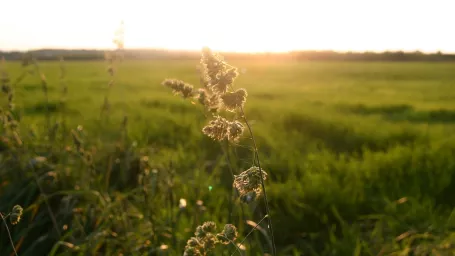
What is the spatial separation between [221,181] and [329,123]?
2413mm

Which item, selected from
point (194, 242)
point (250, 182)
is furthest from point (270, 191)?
point (250, 182)

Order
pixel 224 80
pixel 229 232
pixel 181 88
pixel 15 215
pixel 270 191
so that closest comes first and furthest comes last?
pixel 224 80 → pixel 229 232 → pixel 15 215 → pixel 181 88 → pixel 270 191

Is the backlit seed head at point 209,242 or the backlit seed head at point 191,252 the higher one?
the backlit seed head at point 209,242

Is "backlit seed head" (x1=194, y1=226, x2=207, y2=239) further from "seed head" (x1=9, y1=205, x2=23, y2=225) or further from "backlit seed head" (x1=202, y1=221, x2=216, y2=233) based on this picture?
"seed head" (x1=9, y1=205, x2=23, y2=225)

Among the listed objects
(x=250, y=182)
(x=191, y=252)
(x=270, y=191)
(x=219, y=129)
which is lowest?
(x=270, y=191)

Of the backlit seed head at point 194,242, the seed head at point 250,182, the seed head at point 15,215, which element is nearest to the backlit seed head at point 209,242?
the backlit seed head at point 194,242

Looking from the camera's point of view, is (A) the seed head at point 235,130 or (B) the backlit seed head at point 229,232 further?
(B) the backlit seed head at point 229,232

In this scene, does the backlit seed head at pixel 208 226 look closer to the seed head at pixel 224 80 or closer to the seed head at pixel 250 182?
→ the seed head at pixel 250 182

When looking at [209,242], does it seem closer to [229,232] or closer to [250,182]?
[229,232]

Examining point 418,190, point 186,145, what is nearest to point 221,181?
point 186,145

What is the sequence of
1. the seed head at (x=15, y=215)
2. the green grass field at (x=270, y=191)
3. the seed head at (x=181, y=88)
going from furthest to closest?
the green grass field at (x=270, y=191)
the seed head at (x=181, y=88)
the seed head at (x=15, y=215)

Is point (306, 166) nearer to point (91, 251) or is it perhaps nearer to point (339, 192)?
point (339, 192)

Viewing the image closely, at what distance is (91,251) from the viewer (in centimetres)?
260

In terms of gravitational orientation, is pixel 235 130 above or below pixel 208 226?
above
